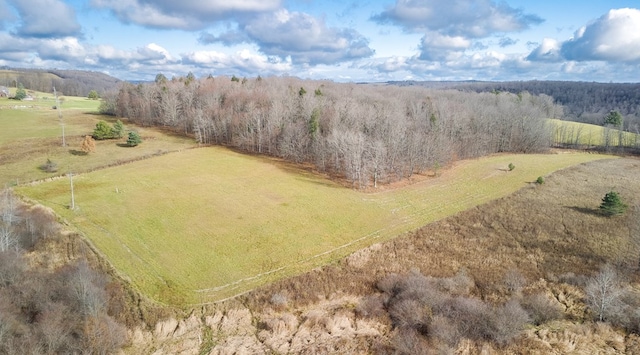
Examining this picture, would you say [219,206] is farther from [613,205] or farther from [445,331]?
[613,205]

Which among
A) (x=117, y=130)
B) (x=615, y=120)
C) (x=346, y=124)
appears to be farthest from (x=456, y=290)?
(x=615, y=120)

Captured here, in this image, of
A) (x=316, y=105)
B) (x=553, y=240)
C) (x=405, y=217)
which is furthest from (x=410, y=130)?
(x=553, y=240)

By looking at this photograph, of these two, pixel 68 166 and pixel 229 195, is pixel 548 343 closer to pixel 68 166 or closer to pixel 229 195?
pixel 229 195

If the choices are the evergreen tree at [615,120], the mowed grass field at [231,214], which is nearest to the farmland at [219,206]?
the mowed grass field at [231,214]

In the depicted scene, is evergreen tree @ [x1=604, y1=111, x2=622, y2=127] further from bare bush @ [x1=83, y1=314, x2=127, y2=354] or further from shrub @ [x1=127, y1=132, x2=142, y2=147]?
bare bush @ [x1=83, y1=314, x2=127, y2=354]

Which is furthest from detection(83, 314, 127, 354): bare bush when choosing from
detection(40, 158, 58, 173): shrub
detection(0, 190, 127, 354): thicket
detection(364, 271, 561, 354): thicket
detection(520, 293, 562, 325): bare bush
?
detection(40, 158, 58, 173): shrub

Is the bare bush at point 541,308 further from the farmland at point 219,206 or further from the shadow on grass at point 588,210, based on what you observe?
the shadow on grass at point 588,210
